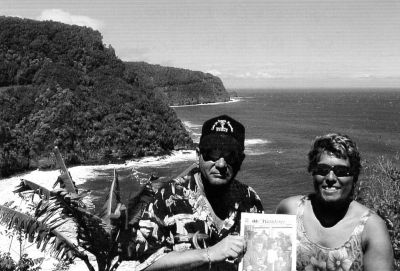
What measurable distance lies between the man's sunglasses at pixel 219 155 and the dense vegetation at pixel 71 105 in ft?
227

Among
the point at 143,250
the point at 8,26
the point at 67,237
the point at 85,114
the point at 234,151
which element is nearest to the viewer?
the point at 143,250

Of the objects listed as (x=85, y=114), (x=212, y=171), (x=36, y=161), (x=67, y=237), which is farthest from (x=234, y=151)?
(x=85, y=114)

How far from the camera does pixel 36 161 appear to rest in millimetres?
74375

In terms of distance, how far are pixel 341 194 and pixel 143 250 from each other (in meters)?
1.78

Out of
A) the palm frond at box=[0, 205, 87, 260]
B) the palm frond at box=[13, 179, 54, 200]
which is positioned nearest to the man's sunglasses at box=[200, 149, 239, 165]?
the palm frond at box=[0, 205, 87, 260]

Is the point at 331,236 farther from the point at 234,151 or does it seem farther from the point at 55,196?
the point at 55,196

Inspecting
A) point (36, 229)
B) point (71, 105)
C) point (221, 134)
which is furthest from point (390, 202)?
point (71, 105)

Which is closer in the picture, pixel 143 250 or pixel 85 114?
pixel 143 250

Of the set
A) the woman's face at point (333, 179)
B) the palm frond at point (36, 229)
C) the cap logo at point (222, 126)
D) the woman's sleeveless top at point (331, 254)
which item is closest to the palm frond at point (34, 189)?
the palm frond at point (36, 229)

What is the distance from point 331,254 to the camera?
3787mm

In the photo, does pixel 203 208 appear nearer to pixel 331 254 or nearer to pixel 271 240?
pixel 271 240

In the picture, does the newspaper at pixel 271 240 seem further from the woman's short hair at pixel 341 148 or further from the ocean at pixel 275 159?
the ocean at pixel 275 159

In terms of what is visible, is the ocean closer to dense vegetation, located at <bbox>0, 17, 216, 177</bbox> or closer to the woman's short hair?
dense vegetation, located at <bbox>0, 17, 216, 177</bbox>

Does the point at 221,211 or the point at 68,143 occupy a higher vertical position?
the point at 221,211
